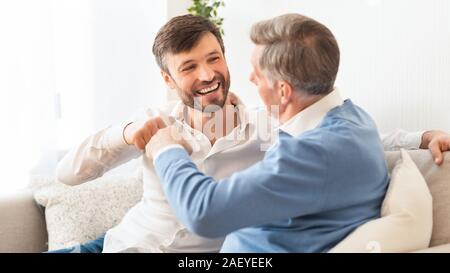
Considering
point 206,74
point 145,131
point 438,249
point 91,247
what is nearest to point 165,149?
point 145,131

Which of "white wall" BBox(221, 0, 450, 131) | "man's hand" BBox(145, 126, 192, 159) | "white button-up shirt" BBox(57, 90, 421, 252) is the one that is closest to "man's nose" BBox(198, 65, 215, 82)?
"white button-up shirt" BBox(57, 90, 421, 252)

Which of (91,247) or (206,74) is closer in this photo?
(206,74)

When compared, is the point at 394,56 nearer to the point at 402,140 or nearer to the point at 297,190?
the point at 402,140

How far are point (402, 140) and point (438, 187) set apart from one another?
25 centimetres

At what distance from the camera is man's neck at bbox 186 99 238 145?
175 cm

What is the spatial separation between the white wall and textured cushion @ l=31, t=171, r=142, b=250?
93 centimetres

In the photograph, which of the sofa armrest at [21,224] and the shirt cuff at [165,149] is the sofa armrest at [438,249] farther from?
the sofa armrest at [21,224]

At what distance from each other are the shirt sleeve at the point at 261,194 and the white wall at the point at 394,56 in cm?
84

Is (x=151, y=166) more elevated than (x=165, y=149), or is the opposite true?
(x=165, y=149)

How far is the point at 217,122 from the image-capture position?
68.9 inches

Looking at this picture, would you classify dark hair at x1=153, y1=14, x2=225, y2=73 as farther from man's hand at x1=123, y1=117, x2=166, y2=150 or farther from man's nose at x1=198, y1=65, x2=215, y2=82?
man's hand at x1=123, y1=117, x2=166, y2=150

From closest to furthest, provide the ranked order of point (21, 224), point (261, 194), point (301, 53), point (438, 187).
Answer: point (261, 194)
point (301, 53)
point (438, 187)
point (21, 224)

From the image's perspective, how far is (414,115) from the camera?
6.16 feet
